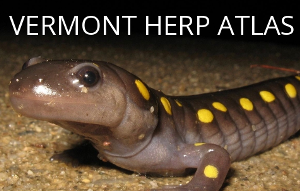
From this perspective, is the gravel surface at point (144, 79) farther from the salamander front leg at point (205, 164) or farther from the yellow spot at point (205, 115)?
the yellow spot at point (205, 115)

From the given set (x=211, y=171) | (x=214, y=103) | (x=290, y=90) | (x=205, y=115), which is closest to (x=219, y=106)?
(x=214, y=103)

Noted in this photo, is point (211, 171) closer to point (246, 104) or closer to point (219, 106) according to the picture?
point (219, 106)

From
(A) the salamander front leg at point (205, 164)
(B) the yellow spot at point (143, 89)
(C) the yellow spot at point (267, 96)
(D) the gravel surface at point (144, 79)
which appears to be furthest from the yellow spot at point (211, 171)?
(C) the yellow spot at point (267, 96)

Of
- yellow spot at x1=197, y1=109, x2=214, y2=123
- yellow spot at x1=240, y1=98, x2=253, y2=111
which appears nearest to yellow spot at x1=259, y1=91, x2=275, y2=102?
yellow spot at x1=240, y1=98, x2=253, y2=111

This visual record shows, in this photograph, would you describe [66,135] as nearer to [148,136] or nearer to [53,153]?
[53,153]

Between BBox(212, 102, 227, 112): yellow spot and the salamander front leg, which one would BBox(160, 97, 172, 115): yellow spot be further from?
BBox(212, 102, 227, 112): yellow spot

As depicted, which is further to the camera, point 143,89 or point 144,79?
point 144,79

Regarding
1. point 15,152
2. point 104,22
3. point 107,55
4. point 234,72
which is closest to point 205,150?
point 15,152
